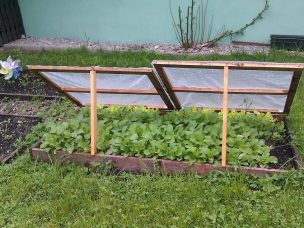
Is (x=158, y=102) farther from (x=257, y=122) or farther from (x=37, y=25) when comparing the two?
(x=37, y=25)

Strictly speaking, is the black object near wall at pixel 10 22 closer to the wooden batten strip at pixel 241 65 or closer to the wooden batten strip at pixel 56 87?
the wooden batten strip at pixel 56 87

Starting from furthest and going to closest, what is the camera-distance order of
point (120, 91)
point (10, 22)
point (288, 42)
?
1. point (10, 22)
2. point (288, 42)
3. point (120, 91)

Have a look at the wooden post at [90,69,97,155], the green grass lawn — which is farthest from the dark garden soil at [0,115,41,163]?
the wooden post at [90,69,97,155]

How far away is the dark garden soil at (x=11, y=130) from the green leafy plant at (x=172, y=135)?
47cm

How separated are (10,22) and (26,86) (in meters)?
2.70

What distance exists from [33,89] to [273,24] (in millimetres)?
4129

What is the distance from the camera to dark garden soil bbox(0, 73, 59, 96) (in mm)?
6344

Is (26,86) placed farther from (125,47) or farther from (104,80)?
(104,80)

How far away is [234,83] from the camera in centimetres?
427

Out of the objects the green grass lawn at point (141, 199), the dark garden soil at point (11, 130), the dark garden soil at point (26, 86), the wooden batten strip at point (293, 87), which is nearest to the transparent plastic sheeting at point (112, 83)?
the dark garden soil at point (11, 130)

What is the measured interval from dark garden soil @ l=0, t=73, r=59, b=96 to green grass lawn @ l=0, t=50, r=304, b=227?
220 centimetres

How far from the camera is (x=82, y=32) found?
8.51 meters

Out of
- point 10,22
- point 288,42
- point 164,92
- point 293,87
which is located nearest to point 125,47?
point 10,22

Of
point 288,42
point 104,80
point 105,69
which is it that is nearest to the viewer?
point 105,69
